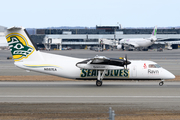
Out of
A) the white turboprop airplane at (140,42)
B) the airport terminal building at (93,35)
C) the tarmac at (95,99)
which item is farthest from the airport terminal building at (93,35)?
the tarmac at (95,99)

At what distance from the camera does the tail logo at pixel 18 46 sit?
26.2 m

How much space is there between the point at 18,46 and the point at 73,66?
552 cm

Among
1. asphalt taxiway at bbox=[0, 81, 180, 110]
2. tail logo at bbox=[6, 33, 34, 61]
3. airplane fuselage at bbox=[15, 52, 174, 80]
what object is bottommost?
asphalt taxiway at bbox=[0, 81, 180, 110]

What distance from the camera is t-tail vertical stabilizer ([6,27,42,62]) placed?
85.8 feet

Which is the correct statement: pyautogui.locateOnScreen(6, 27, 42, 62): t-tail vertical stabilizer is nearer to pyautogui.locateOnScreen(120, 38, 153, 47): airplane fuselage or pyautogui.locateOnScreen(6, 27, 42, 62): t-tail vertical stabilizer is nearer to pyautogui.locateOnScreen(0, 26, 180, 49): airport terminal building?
pyautogui.locateOnScreen(120, 38, 153, 47): airplane fuselage

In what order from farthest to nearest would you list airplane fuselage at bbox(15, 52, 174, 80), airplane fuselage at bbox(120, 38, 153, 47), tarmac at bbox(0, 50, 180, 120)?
airplane fuselage at bbox(120, 38, 153, 47) < airplane fuselage at bbox(15, 52, 174, 80) < tarmac at bbox(0, 50, 180, 120)

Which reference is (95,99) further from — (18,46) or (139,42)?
(139,42)

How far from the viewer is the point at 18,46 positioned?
26.4 meters

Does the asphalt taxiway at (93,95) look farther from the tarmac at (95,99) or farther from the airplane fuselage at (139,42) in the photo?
the airplane fuselage at (139,42)

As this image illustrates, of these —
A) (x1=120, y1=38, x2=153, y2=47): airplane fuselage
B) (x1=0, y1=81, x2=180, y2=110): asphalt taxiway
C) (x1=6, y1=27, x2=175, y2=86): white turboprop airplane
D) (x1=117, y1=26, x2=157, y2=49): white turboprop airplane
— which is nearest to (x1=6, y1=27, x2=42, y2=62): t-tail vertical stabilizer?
(x1=6, y1=27, x2=175, y2=86): white turboprop airplane

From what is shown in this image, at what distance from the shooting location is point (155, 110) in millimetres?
16797

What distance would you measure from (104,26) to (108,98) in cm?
15672

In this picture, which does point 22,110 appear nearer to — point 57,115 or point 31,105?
point 31,105

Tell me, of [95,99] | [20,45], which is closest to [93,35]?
[20,45]
